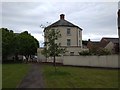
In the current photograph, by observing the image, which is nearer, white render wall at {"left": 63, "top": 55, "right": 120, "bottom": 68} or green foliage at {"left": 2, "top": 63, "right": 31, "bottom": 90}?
green foliage at {"left": 2, "top": 63, "right": 31, "bottom": 90}

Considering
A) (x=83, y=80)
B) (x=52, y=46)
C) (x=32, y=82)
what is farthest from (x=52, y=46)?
(x=32, y=82)

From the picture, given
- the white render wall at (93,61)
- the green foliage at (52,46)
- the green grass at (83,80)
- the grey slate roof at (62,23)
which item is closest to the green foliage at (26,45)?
the grey slate roof at (62,23)

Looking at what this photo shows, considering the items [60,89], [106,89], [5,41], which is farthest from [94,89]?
[5,41]

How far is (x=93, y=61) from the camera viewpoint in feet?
148

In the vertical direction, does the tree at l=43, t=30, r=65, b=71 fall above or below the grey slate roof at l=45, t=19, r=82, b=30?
below

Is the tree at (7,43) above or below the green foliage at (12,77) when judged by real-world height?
A: above

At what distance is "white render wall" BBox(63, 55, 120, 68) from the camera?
127 feet

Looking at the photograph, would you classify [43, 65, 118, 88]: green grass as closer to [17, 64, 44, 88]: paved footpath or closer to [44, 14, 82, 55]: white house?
[17, 64, 44, 88]: paved footpath

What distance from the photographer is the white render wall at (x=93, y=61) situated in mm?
38812

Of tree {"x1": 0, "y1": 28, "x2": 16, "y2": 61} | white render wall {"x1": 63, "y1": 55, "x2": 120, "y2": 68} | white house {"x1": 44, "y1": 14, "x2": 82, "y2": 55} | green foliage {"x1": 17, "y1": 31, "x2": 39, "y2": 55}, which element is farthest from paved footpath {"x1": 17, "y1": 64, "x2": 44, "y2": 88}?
green foliage {"x1": 17, "y1": 31, "x2": 39, "y2": 55}

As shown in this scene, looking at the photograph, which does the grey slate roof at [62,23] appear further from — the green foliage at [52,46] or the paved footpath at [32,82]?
the paved footpath at [32,82]

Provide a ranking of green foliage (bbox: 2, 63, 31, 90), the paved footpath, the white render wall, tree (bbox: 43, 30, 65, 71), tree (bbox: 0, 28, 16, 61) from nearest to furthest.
→ the paved footpath → green foliage (bbox: 2, 63, 31, 90) → tree (bbox: 43, 30, 65, 71) → the white render wall → tree (bbox: 0, 28, 16, 61)

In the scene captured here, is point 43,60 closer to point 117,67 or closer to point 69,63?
point 69,63

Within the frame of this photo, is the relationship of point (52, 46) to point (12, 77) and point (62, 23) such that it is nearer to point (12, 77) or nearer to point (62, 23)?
point (12, 77)
